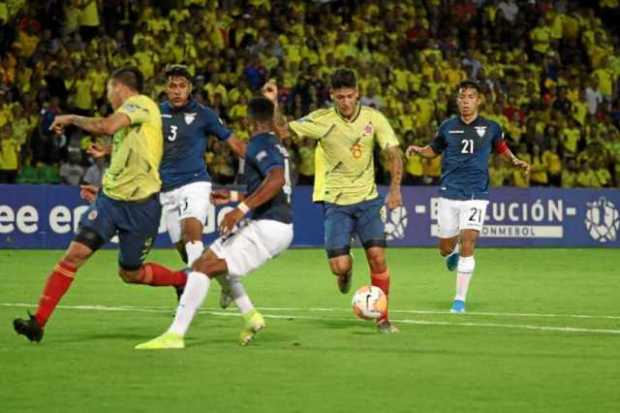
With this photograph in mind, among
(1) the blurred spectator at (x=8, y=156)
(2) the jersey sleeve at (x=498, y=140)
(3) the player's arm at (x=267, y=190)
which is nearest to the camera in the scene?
(3) the player's arm at (x=267, y=190)

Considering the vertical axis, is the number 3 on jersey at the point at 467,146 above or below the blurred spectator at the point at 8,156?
above

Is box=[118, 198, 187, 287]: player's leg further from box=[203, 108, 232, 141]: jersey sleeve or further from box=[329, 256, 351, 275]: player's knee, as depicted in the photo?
box=[203, 108, 232, 141]: jersey sleeve

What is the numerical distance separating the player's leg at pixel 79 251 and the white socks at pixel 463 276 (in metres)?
4.84

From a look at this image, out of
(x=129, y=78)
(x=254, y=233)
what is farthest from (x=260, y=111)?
(x=129, y=78)

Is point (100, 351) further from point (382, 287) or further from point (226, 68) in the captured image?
point (226, 68)

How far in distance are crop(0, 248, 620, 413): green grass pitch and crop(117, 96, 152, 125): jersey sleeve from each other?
6.18 ft

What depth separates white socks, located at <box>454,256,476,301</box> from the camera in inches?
633

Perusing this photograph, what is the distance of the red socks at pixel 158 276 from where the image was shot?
13.5 metres

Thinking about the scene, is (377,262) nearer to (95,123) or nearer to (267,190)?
(267,190)

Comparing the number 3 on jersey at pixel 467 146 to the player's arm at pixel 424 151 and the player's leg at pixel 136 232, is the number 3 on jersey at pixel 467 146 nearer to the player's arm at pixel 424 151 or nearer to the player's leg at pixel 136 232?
the player's arm at pixel 424 151

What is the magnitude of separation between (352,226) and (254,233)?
2150 millimetres

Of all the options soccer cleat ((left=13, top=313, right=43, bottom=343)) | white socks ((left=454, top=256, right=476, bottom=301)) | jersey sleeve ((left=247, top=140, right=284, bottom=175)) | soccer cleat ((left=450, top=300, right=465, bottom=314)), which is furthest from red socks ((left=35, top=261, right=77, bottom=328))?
white socks ((left=454, top=256, right=476, bottom=301))

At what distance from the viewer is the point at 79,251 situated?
12.5 m

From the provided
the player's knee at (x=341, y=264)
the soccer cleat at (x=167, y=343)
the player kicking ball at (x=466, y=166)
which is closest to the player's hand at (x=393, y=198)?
the player's knee at (x=341, y=264)
